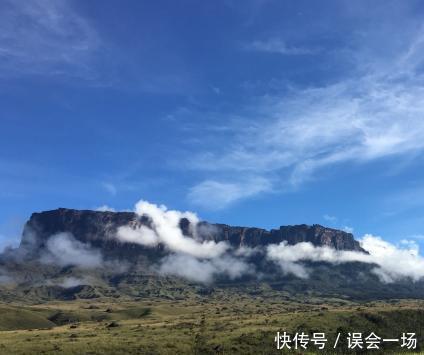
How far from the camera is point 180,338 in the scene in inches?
4820

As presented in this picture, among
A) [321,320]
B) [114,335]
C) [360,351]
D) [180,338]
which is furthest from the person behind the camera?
[321,320]

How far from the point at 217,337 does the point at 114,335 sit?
27.9 m

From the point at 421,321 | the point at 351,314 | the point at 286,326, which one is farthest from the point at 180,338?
the point at 421,321

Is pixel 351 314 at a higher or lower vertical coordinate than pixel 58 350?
higher

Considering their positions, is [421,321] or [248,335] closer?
[248,335]

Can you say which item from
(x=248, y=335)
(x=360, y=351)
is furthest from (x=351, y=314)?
(x=360, y=351)

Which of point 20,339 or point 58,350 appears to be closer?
point 58,350

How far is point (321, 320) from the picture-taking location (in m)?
146

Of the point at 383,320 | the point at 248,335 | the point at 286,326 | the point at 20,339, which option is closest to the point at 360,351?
the point at 248,335

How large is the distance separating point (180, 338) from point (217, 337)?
8.47 metres

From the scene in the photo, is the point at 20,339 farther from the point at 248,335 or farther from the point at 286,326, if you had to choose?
the point at 286,326

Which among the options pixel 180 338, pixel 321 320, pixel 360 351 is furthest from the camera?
pixel 321 320

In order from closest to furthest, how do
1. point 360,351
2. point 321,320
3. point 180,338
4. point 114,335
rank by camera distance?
point 360,351, point 180,338, point 114,335, point 321,320

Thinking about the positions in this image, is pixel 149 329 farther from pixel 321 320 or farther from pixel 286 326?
pixel 321 320
